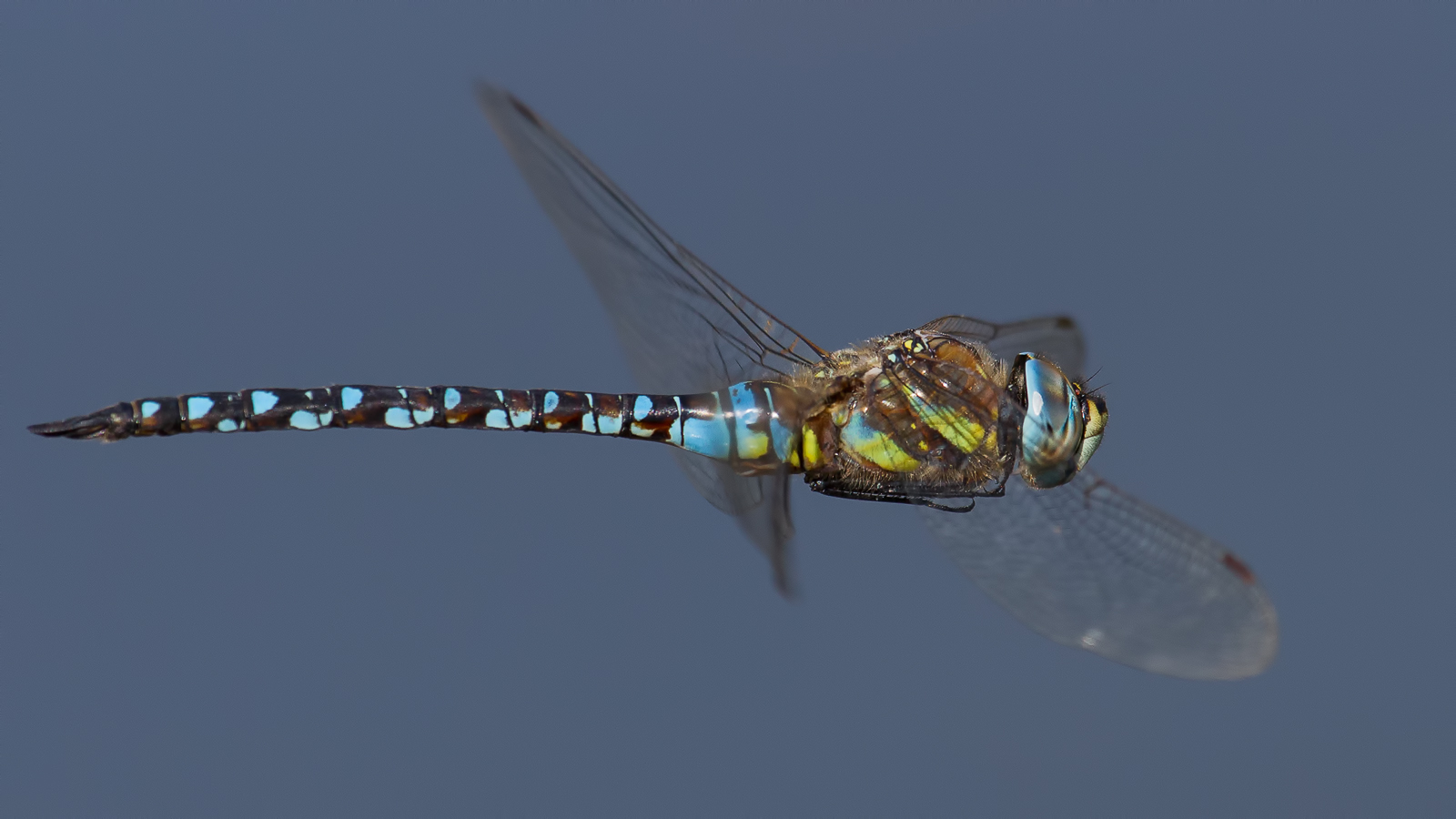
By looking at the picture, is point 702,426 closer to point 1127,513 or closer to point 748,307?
point 748,307

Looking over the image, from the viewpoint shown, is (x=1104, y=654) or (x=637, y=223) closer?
(x=637, y=223)

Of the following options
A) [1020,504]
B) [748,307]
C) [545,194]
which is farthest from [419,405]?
[1020,504]

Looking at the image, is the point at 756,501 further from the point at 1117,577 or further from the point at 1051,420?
the point at 1117,577

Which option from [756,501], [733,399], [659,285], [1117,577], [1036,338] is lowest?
[1117,577]

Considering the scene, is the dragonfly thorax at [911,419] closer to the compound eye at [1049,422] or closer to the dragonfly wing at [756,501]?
the compound eye at [1049,422]

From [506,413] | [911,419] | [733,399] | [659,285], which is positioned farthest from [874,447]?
[506,413]

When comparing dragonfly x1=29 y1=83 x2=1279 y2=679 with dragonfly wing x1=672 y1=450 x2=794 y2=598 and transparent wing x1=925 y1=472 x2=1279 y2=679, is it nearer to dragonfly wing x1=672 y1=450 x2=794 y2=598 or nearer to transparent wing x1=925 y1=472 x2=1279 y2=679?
dragonfly wing x1=672 y1=450 x2=794 y2=598

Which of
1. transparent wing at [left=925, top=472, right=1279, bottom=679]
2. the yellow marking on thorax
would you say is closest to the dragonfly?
the yellow marking on thorax
